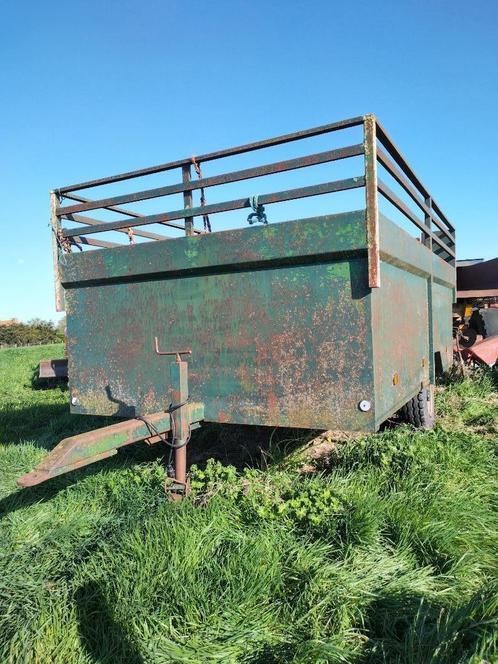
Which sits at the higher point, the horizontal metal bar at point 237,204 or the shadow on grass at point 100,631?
the horizontal metal bar at point 237,204

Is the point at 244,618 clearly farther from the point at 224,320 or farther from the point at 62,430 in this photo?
the point at 62,430

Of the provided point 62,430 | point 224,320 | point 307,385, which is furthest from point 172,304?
point 62,430

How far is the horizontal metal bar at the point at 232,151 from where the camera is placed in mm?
2584

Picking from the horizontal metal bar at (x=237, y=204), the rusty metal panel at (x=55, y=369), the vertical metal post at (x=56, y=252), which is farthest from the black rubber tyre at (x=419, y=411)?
the rusty metal panel at (x=55, y=369)

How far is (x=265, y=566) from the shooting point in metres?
2.25

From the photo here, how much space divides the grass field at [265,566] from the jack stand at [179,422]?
143 mm

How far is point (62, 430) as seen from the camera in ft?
18.3

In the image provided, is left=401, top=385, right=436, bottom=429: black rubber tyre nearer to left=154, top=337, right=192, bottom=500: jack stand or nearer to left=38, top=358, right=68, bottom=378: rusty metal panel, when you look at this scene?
left=154, top=337, right=192, bottom=500: jack stand

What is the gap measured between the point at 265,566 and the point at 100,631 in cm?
72

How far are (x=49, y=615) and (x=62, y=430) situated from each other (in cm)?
358

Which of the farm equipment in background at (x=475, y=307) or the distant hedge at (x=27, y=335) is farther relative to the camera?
the distant hedge at (x=27, y=335)

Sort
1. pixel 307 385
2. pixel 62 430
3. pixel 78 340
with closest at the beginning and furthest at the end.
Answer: pixel 307 385, pixel 78 340, pixel 62 430

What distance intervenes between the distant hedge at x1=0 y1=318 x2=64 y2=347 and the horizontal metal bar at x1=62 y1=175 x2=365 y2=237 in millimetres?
35154

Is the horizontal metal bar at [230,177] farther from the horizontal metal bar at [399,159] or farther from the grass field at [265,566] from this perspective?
the grass field at [265,566]
